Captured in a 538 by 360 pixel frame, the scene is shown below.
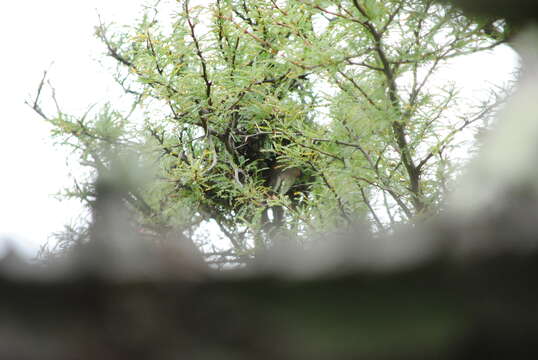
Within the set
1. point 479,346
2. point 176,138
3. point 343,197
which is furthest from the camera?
point 176,138

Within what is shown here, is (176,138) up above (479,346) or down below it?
above

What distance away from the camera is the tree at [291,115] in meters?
1.07

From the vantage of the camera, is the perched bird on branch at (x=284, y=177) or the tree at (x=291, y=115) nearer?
the tree at (x=291, y=115)

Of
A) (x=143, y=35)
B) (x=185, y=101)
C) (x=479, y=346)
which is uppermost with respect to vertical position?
(x=143, y=35)

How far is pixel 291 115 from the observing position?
1349 millimetres

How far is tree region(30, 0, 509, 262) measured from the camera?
3.52 ft

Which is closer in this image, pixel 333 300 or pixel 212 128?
pixel 333 300

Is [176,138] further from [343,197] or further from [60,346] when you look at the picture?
[60,346]

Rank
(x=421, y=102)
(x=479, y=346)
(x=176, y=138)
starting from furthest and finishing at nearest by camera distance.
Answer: (x=176, y=138)
(x=421, y=102)
(x=479, y=346)

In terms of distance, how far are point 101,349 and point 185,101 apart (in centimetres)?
146

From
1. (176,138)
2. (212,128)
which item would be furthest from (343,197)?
(176,138)

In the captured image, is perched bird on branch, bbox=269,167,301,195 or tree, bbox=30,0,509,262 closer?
tree, bbox=30,0,509,262

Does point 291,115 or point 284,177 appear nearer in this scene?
point 291,115

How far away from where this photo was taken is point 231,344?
237 millimetres
